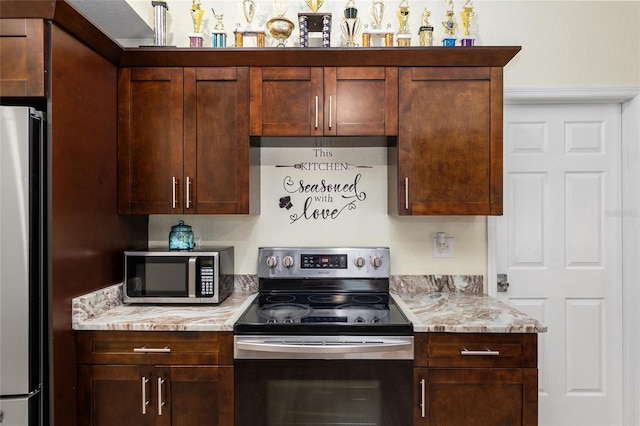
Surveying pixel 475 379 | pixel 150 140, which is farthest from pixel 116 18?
pixel 475 379

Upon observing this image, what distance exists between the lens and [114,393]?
1.76 meters

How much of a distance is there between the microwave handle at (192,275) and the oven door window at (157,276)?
21 millimetres

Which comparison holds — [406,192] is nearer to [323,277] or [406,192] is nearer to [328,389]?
[323,277]

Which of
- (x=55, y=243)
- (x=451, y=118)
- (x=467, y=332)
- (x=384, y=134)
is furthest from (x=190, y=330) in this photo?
(x=451, y=118)

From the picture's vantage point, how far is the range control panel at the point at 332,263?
2.29 metres

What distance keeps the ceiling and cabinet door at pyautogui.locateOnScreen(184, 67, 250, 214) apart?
17.8 inches

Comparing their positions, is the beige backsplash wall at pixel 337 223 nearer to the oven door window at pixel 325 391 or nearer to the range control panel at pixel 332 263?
the range control panel at pixel 332 263

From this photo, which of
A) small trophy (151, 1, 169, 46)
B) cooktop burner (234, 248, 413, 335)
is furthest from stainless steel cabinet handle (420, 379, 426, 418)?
small trophy (151, 1, 169, 46)

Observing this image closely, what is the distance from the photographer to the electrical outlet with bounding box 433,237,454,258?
238cm

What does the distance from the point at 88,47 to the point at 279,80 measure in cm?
85

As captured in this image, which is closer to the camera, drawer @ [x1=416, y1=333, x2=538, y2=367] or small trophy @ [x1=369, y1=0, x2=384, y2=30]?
drawer @ [x1=416, y1=333, x2=538, y2=367]

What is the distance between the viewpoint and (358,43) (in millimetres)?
2377

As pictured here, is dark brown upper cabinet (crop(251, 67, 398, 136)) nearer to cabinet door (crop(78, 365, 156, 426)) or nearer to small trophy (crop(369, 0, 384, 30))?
small trophy (crop(369, 0, 384, 30))

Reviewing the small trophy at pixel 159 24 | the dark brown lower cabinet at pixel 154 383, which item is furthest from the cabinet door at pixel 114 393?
the small trophy at pixel 159 24
